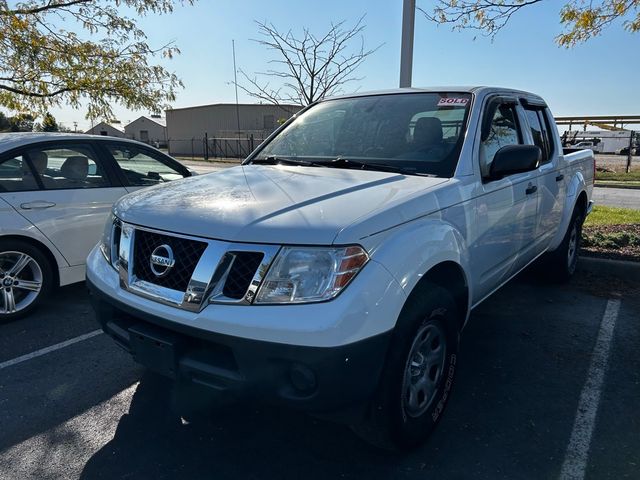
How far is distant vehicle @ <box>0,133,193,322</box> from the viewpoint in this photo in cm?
423

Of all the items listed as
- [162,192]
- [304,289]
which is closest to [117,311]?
[162,192]

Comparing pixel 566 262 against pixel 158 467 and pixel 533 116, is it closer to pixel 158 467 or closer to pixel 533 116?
pixel 533 116

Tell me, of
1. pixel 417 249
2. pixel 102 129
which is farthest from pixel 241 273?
pixel 102 129

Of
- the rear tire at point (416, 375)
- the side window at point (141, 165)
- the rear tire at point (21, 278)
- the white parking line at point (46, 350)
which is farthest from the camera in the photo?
the side window at point (141, 165)

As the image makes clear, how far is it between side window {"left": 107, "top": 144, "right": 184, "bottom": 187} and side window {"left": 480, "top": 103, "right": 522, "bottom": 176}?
11.4 feet

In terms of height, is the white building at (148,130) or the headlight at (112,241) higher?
the white building at (148,130)

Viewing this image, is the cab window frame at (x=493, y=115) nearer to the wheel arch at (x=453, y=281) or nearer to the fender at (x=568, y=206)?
the wheel arch at (x=453, y=281)

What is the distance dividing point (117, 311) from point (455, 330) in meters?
1.85

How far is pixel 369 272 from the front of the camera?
6.77 feet

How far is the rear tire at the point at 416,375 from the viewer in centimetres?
220

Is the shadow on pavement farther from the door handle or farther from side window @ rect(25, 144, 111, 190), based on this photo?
side window @ rect(25, 144, 111, 190)

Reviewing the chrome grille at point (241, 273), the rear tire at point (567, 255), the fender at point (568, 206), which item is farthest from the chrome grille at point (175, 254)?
the rear tire at point (567, 255)

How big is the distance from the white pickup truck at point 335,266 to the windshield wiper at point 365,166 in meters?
0.01

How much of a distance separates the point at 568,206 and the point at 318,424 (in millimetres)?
3454
